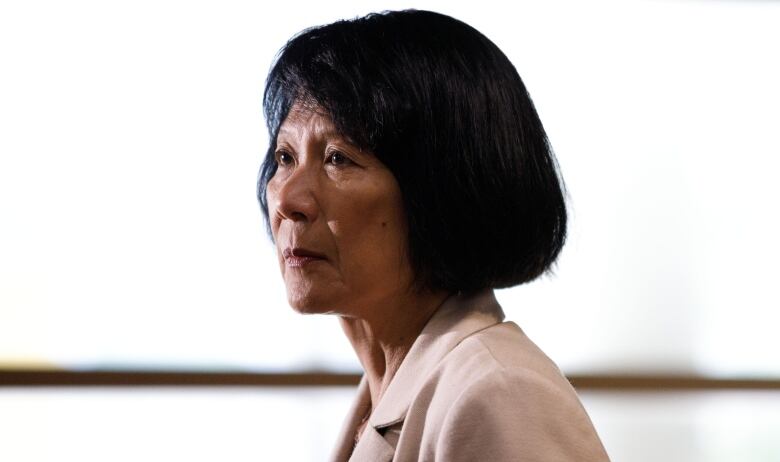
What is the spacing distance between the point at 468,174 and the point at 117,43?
2.13 m

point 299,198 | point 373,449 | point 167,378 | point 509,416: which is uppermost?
point 299,198

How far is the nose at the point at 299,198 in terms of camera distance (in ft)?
3.89

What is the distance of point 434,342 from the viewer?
1168 millimetres

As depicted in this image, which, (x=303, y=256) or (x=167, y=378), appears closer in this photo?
(x=303, y=256)

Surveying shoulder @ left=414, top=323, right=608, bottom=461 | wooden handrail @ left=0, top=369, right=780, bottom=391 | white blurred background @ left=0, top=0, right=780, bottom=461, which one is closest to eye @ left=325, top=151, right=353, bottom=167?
shoulder @ left=414, top=323, right=608, bottom=461

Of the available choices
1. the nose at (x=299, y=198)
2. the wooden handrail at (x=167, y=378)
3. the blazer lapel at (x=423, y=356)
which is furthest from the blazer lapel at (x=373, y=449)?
the wooden handrail at (x=167, y=378)

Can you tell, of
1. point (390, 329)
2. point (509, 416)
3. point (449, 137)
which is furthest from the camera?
point (390, 329)

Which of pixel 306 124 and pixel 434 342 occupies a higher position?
pixel 306 124

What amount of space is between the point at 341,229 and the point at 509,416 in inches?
11.7

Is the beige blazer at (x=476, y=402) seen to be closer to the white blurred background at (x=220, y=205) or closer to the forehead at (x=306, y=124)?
the forehead at (x=306, y=124)

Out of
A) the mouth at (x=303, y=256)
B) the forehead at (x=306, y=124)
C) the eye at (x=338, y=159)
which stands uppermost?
the forehead at (x=306, y=124)

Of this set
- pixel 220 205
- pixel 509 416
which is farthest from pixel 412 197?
pixel 220 205

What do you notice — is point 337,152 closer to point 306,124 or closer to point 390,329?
point 306,124

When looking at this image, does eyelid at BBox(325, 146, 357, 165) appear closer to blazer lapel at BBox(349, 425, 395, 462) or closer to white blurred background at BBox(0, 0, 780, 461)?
blazer lapel at BBox(349, 425, 395, 462)
